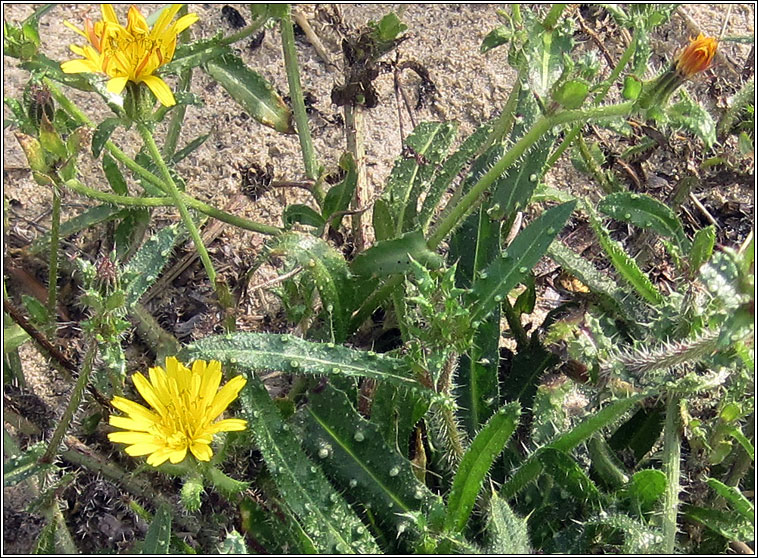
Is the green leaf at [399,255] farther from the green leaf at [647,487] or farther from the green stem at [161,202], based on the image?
the green leaf at [647,487]

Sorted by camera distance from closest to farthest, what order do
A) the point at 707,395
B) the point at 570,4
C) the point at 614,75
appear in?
the point at 614,75 → the point at 707,395 → the point at 570,4

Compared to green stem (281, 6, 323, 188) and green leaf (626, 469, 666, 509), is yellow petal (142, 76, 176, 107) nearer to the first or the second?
green stem (281, 6, 323, 188)

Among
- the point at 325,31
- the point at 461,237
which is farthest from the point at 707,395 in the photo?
the point at 325,31

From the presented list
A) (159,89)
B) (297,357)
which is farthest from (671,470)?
(159,89)

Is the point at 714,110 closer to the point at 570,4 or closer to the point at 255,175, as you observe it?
the point at 570,4

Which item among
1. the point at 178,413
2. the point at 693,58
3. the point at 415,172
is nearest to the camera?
the point at 693,58

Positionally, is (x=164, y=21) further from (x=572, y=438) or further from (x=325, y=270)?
(x=572, y=438)
